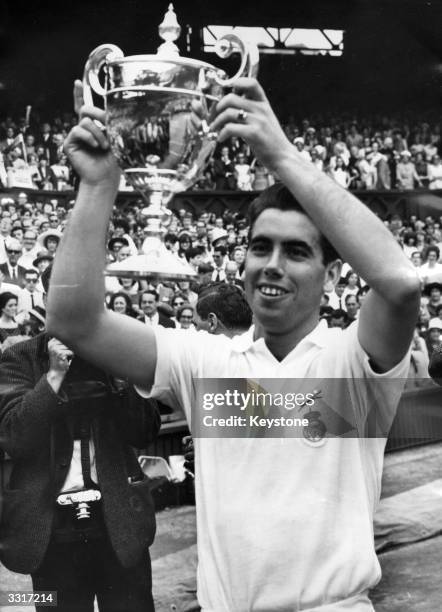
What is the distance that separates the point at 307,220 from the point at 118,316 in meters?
0.23

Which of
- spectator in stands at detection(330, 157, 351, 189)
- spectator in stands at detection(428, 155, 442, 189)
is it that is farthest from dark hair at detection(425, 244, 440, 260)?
spectator in stands at detection(330, 157, 351, 189)

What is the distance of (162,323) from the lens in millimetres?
1889

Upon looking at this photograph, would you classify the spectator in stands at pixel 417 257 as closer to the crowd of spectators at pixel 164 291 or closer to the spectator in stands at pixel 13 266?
the crowd of spectators at pixel 164 291

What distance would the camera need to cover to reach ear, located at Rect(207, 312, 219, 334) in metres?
1.62

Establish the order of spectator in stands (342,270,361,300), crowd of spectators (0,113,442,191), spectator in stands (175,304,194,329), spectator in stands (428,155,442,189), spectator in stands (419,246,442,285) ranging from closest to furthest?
spectator in stands (342,270,361,300) < spectator in stands (419,246,442,285) < spectator in stands (175,304,194,329) < crowd of spectators (0,113,442,191) < spectator in stands (428,155,442,189)

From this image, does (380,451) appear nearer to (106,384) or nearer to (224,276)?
(106,384)

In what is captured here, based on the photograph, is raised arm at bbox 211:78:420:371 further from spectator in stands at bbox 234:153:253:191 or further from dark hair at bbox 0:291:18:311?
spectator in stands at bbox 234:153:253:191

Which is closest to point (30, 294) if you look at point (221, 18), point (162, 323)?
point (162, 323)

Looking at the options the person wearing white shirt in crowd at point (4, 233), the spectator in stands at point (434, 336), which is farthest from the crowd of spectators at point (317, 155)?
the spectator in stands at point (434, 336)

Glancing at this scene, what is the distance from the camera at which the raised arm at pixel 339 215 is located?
773mm

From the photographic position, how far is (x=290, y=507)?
0.87 meters

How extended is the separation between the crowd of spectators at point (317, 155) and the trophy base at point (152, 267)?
149cm

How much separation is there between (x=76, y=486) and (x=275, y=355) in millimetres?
670

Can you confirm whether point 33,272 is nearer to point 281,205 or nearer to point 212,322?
point 212,322
